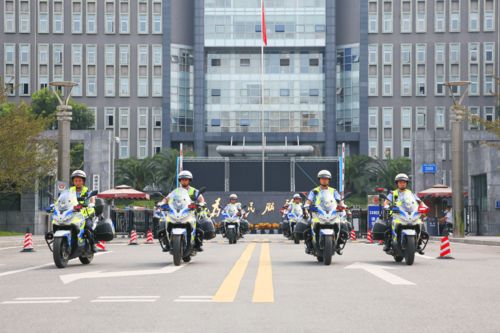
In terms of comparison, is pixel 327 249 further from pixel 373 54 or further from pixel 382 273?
pixel 373 54

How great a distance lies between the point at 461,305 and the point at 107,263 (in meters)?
10.2

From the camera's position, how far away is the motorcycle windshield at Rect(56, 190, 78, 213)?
1750cm

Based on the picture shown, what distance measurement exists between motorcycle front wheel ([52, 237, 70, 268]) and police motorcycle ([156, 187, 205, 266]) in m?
1.71

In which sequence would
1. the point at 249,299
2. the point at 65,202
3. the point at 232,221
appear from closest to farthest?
the point at 249,299, the point at 65,202, the point at 232,221

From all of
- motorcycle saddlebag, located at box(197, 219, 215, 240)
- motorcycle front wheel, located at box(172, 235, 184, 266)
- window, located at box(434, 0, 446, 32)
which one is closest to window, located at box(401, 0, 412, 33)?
window, located at box(434, 0, 446, 32)

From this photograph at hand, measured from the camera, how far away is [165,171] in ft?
301

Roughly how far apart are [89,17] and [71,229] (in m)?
102

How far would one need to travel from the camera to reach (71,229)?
17594 millimetres

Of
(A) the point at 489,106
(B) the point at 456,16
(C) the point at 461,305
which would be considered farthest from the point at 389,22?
(C) the point at 461,305

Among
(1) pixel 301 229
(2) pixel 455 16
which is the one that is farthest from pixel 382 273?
(2) pixel 455 16

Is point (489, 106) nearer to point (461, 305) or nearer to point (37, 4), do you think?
point (37, 4)

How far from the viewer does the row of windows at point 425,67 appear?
11450cm

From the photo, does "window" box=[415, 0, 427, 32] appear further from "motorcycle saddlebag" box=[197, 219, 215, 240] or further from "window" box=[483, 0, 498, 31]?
"motorcycle saddlebag" box=[197, 219, 215, 240]

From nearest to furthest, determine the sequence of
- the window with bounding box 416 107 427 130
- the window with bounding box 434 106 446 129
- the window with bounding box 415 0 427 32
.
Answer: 1. the window with bounding box 434 106 446 129
2. the window with bounding box 416 107 427 130
3. the window with bounding box 415 0 427 32
